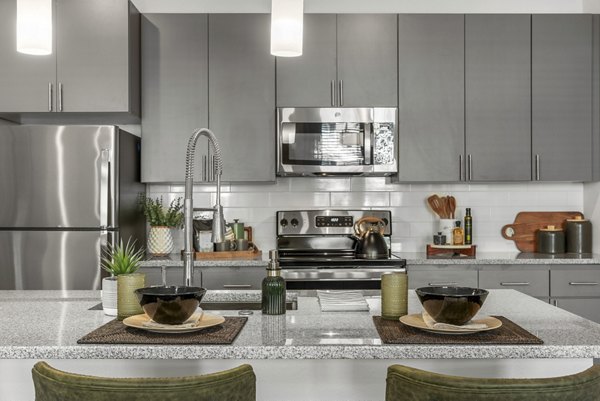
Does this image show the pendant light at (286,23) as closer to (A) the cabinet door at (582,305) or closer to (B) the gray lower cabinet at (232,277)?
(B) the gray lower cabinet at (232,277)

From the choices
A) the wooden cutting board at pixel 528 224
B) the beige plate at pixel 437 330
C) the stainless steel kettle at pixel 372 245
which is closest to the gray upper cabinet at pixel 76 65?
the stainless steel kettle at pixel 372 245

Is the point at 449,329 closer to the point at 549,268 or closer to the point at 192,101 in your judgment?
the point at 549,268

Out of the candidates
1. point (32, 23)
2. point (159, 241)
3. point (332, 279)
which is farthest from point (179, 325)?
point (159, 241)

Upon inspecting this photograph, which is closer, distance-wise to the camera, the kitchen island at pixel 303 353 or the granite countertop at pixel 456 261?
the kitchen island at pixel 303 353

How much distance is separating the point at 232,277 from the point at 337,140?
1099 mm

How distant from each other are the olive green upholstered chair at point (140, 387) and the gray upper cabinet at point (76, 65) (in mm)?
2758

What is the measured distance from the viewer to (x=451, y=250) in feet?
13.1

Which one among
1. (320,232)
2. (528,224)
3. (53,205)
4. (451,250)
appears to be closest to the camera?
(53,205)

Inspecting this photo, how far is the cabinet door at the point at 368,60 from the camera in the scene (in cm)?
392

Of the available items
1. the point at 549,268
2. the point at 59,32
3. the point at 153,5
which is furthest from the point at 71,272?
the point at 549,268

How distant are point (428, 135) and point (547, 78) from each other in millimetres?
857

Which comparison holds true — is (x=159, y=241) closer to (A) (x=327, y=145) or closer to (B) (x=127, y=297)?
(A) (x=327, y=145)

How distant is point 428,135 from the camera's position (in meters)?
3.91

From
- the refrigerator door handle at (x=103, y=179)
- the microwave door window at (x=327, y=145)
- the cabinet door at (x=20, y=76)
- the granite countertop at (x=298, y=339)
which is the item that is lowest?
the granite countertop at (x=298, y=339)
